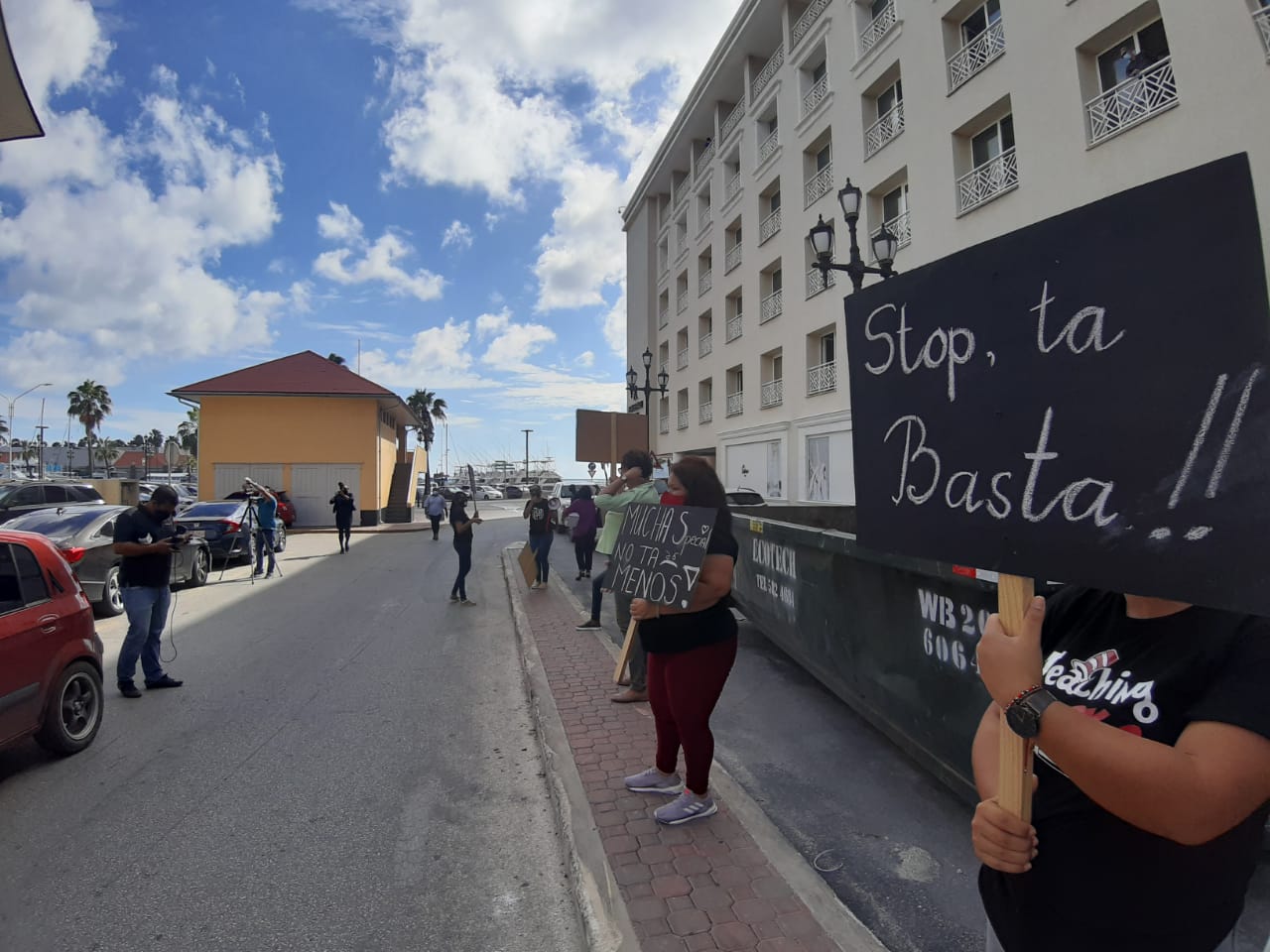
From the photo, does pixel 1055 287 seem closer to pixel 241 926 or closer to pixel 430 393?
pixel 241 926

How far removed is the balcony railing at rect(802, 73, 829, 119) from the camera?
1928cm

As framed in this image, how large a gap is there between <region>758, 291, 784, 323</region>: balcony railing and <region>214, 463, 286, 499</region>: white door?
19816 mm

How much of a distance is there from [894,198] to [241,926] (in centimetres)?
1886

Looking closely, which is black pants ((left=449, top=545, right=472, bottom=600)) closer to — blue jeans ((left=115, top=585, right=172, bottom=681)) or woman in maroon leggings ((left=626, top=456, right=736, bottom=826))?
blue jeans ((left=115, top=585, right=172, bottom=681))

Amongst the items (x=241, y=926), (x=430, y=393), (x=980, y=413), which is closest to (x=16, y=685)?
(x=241, y=926)

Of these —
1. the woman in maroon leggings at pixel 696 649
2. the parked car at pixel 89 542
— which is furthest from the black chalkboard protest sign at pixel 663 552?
the parked car at pixel 89 542

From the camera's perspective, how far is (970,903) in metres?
2.95

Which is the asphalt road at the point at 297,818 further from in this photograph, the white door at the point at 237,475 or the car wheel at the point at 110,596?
the white door at the point at 237,475

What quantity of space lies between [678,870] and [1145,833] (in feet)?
7.30

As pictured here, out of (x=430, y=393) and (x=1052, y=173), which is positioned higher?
(x=430, y=393)

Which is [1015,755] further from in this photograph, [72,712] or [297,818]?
[72,712]

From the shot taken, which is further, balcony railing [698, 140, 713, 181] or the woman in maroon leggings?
balcony railing [698, 140, 713, 181]

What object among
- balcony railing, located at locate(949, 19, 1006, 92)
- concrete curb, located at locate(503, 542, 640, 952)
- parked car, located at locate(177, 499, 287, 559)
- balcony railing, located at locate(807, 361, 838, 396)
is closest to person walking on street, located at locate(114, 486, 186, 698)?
concrete curb, located at locate(503, 542, 640, 952)

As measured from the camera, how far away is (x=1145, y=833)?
1.28 metres
